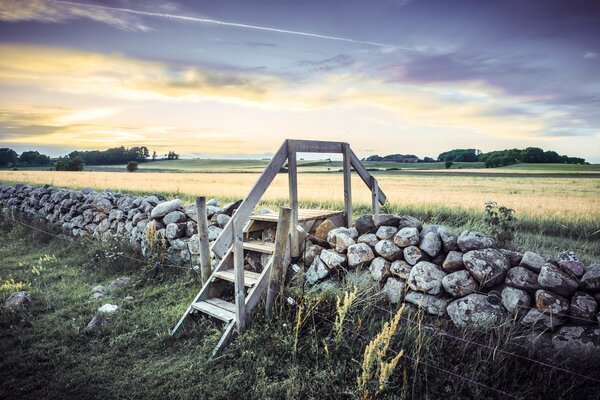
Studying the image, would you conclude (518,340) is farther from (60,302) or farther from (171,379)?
(60,302)

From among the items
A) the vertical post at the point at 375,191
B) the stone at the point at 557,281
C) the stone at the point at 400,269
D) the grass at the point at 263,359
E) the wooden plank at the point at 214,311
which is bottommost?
the grass at the point at 263,359

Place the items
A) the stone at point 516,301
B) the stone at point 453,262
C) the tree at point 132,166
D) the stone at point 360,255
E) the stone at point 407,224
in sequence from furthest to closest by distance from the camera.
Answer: the tree at point 132,166 → the stone at point 407,224 → the stone at point 360,255 → the stone at point 453,262 → the stone at point 516,301

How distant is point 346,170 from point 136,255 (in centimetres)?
501

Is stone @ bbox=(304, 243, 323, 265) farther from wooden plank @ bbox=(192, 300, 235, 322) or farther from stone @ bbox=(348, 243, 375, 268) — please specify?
wooden plank @ bbox=(192, 300, 235, 322)

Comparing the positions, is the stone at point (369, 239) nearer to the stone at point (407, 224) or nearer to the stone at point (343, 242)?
the stone at point (343, 242)

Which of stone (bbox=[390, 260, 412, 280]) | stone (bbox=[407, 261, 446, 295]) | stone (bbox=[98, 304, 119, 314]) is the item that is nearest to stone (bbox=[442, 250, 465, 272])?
stone (bbox=[407, 261, 446, 295])

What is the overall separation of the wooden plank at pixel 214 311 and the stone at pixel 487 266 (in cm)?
310

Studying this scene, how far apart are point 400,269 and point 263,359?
7.23 feet

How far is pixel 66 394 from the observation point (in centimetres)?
370

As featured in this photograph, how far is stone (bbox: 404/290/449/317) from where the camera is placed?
451 centimetres

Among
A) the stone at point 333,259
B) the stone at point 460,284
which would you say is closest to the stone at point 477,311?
the stone at point 460,284

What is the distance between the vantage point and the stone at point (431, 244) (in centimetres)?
486

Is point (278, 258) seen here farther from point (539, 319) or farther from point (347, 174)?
point (539, 319)

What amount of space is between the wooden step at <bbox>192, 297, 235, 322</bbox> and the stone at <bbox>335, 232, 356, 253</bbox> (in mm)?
1828
